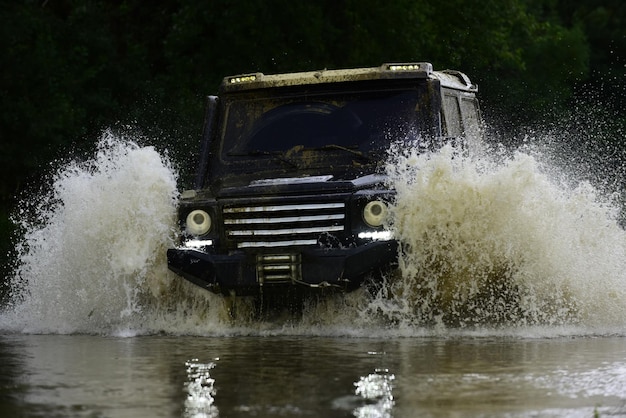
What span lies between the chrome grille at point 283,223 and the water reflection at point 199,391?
→ 6.94 feet

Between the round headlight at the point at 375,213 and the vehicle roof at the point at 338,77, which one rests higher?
the vehicle roof at the point at 338,77

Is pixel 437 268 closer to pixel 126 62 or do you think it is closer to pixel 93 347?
pixel 93 347

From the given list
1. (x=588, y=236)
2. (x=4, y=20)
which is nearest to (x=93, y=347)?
(x=588, y=236)

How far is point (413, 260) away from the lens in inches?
455

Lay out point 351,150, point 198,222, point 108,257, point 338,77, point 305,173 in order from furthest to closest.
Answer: point 338,77, point 108,257, point 351,150, point 305,173, point 198,222

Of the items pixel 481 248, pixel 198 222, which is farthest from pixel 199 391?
pixel 481 248

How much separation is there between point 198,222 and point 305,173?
1.02m

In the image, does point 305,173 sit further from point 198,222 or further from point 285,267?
→ point 285,267

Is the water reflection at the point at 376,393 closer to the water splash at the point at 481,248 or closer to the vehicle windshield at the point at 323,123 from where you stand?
the water splash at the point at 481,248

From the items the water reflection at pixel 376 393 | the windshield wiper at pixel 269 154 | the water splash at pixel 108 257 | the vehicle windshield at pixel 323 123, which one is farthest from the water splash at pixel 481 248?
the water reflection at pixel 376 393

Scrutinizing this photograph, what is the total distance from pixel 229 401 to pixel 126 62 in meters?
24.0

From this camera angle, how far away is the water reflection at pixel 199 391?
289 inches

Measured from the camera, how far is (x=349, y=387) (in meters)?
8.23

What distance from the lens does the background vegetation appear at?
2680cm
